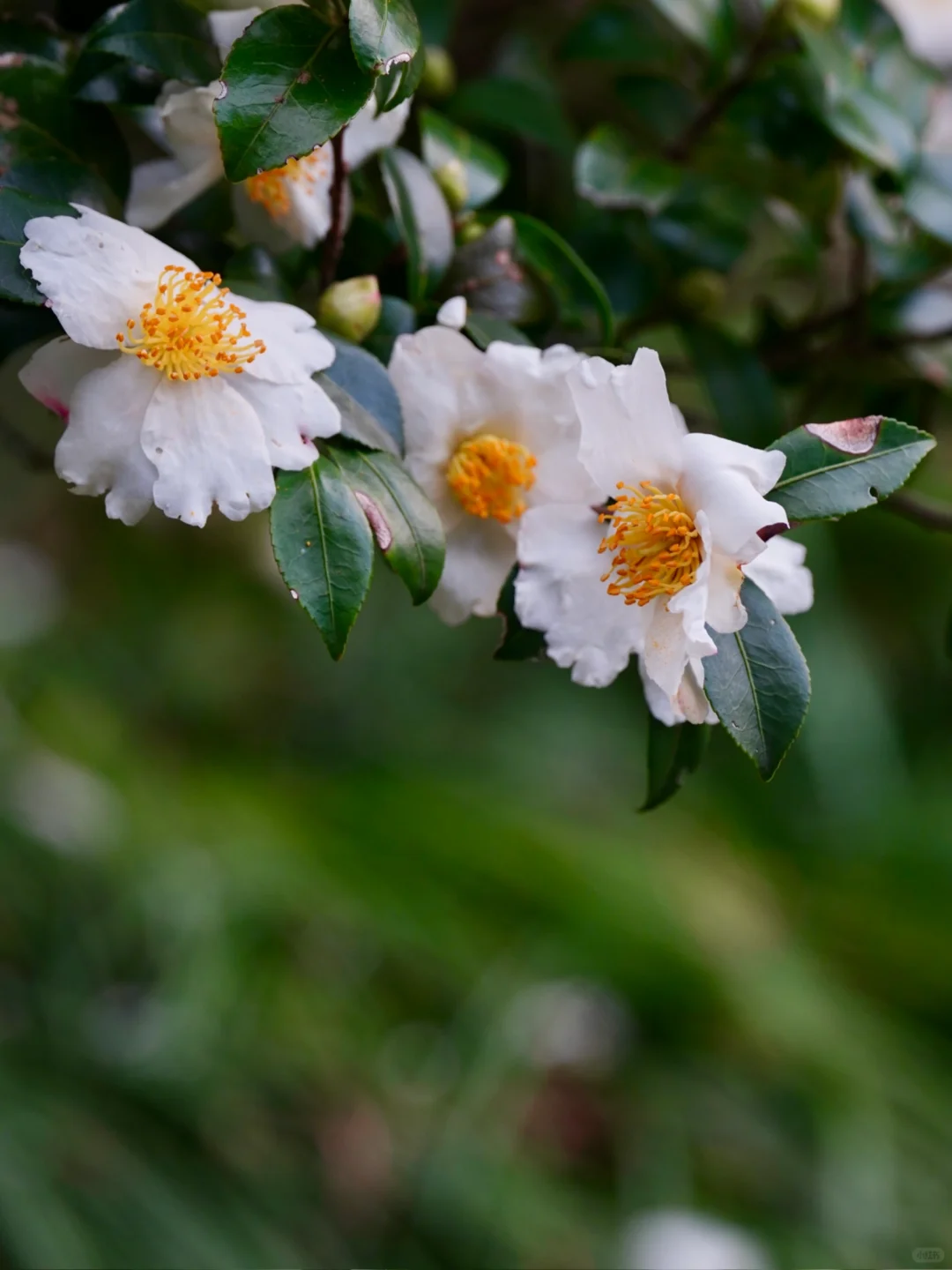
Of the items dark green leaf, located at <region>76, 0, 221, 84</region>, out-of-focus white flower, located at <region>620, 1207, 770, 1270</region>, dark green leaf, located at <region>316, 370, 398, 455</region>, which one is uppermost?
dark green leaf, located at <region>76, 0, 221, 84</region>

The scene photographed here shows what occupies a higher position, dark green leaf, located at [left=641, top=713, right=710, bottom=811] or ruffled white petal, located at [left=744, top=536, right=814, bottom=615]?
ruffled white petal, located at [left=744, top=536, right=814, bottom=615]

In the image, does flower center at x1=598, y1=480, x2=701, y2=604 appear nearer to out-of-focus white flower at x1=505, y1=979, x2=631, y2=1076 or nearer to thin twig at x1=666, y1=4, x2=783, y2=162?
thin twig at x1=666, y1=4, x2=783, y2=162

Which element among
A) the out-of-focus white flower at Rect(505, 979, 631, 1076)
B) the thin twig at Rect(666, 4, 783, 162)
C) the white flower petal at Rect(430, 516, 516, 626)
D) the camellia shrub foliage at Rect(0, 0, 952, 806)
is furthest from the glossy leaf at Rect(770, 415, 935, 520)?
the out-of-focus white flower at Rect(505, 979, 631, 1076)

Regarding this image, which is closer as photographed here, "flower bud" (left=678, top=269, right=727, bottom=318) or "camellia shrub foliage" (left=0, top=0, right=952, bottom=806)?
"camellia shrub foliage" (left=0, top=0, right=952, bottom=806)

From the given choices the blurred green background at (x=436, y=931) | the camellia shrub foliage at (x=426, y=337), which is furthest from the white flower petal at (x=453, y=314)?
the blurred green background at (x=436, y=931)

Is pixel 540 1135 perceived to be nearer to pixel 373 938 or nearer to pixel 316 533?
pixel 373 938

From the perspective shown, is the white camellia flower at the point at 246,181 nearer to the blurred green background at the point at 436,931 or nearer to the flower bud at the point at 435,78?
the flower bud at the point at 435,78

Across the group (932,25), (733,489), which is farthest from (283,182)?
(932,25)

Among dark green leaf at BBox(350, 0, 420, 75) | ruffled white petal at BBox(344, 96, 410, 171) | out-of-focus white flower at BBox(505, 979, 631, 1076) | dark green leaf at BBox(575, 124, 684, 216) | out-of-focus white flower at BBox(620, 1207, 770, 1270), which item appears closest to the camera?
dark green leaf at BBox(350, 0, 420, 75)

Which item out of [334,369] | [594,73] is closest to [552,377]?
[334,369]
